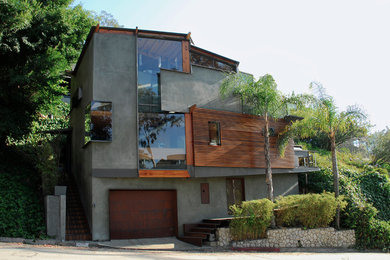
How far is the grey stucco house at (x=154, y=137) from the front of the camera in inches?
583

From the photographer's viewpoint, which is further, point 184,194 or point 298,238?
point 184,194

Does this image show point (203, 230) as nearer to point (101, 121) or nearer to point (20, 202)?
point (101, 121)

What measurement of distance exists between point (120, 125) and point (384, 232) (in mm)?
13802

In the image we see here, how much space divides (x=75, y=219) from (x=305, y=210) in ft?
33.6

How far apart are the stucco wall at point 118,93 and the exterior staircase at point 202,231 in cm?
380

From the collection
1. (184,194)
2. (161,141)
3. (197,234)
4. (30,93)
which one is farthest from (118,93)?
(197,234)

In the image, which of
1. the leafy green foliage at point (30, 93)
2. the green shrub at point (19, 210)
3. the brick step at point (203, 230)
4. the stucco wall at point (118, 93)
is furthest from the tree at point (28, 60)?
the brick step at point (203, 230)

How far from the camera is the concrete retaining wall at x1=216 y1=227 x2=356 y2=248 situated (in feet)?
49.0

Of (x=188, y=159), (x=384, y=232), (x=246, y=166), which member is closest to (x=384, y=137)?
(x=384, y=232)

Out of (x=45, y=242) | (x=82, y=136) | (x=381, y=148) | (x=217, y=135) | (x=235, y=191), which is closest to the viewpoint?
(x=45, y=242)

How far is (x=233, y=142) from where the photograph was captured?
17.4 m

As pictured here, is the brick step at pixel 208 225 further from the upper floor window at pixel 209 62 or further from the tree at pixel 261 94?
the upper floor window at pixel 209 62

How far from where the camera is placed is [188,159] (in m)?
16.0

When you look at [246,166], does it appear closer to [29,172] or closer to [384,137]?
[29,172]
